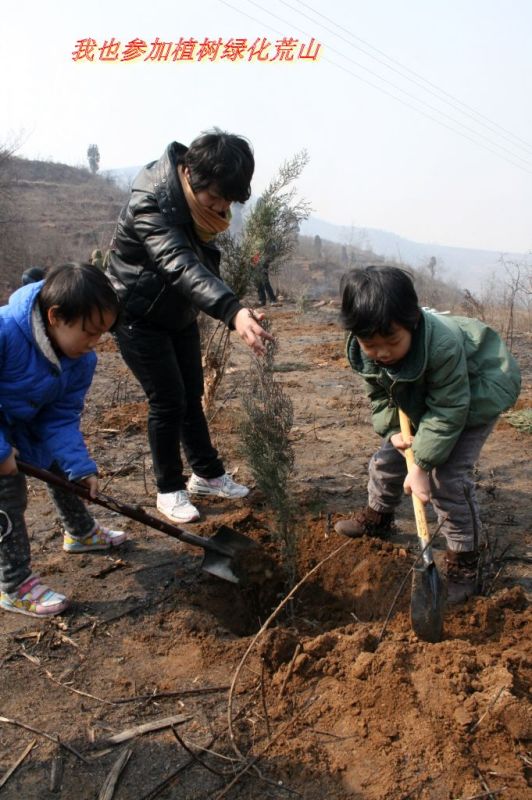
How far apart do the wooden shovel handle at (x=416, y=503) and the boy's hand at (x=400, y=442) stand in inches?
0.7

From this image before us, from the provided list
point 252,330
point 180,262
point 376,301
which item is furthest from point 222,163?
point 376,301

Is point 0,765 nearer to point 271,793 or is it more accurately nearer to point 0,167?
point 271,793

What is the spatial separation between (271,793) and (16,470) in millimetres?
1636

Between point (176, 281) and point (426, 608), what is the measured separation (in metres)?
1.86

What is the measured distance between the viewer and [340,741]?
2.07 m

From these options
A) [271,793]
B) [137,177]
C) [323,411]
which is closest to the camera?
[271,793]

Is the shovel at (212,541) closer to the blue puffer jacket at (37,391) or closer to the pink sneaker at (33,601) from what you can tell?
the blue puffer jacket at (37,391)

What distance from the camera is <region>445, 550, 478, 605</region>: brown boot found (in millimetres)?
2969

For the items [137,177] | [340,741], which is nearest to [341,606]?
[340,741]

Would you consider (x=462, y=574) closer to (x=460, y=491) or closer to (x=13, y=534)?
(x=460, y=491)

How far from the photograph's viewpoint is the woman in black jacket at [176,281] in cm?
290

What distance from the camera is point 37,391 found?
9.27ft

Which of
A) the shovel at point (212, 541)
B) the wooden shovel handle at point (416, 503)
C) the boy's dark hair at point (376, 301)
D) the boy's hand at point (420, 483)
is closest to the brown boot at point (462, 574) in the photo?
the wooden shovel handle at point (416, 503)

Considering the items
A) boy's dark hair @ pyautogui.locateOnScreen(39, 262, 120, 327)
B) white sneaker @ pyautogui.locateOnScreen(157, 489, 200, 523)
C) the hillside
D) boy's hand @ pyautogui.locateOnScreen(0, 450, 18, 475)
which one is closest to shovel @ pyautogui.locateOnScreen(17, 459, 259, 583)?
boy's hand @ pyautogui.locateOnScreen(0, 450, 18, 475)
